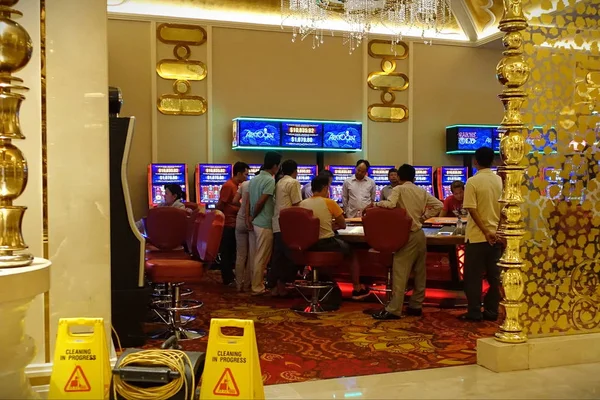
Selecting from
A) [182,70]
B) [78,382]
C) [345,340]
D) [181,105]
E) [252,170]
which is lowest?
[345,340]

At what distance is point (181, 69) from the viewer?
9.57 metres

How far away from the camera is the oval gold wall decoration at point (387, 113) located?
1066cm

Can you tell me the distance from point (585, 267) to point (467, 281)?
1.42m

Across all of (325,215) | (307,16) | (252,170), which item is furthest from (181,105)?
(325,215)

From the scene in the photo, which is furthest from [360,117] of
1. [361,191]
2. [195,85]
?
[195,85]

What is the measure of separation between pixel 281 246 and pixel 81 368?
378cm

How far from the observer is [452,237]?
589 centimetres

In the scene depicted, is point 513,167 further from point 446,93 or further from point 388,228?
point 446,93

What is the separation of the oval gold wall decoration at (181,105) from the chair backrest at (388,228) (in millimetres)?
4946

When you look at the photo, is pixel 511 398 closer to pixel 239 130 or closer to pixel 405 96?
pixel 239 130

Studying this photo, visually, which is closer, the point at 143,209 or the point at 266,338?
the point at 266,338

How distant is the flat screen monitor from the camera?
1058cm

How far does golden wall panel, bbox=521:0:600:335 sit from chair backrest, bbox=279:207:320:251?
81.2 inches

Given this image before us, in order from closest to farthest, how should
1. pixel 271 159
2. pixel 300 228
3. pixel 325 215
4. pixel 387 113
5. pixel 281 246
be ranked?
pixel 300 228 < pixel 325 215 < pixel 281 246 < pixel 271 159 < pixel 387 113
